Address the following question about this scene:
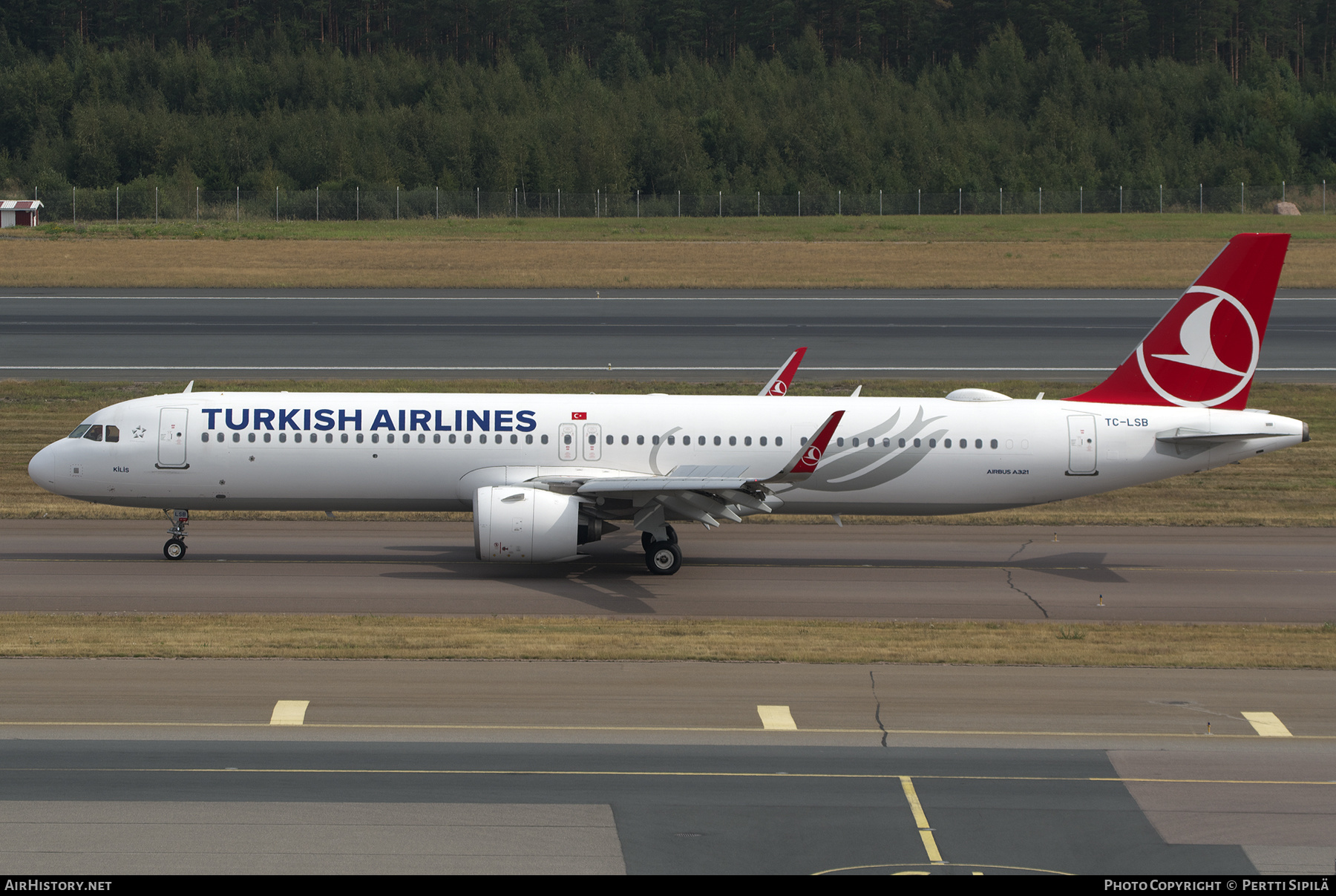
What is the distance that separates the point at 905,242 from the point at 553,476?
6598 centimetres

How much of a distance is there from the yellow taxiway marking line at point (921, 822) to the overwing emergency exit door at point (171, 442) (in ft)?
61.8

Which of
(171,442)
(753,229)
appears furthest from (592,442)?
(753,229)

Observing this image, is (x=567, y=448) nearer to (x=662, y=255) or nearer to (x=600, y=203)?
(x=662, y=255)

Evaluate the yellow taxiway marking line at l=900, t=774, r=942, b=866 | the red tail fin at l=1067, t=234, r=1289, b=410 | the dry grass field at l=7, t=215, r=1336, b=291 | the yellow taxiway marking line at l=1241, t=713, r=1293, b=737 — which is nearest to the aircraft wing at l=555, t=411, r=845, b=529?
the red tail fin at l=1067, t=234, r=1289, b=410

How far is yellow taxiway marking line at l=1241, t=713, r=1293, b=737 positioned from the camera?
62.4 ft

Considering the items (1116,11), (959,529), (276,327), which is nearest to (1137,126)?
(1116,11)

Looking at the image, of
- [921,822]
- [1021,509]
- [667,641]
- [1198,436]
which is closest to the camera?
[921,822]

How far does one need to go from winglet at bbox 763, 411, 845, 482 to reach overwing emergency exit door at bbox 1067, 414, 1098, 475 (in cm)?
590

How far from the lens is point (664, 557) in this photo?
29.3 meters

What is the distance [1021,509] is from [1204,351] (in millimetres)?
7683

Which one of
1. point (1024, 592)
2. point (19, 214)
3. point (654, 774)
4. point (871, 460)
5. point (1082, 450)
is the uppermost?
point (19, 214)

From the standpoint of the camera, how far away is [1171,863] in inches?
573

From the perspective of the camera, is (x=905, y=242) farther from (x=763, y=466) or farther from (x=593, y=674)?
(x=593, y=674)

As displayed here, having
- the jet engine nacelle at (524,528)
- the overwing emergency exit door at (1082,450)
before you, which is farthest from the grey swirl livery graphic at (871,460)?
the jet engine nacelle at (524,528)
